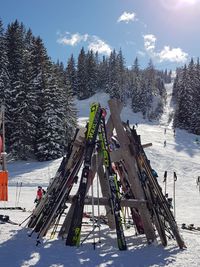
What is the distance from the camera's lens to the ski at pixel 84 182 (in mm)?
8930

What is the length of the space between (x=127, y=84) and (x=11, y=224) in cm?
12033

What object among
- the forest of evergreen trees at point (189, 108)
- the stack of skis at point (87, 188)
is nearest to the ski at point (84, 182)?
the stack of skis at point (87, 188)

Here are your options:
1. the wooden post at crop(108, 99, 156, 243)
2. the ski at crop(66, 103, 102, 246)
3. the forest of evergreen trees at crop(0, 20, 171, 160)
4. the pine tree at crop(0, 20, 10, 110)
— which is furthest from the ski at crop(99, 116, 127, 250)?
the pine tree at crop(0, 20, 10, 110)

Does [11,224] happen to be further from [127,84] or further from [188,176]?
[127,84]

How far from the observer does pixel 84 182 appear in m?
9.39

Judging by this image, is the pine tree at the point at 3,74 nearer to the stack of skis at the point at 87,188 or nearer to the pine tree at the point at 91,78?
the stack of skis at the point at 87,188

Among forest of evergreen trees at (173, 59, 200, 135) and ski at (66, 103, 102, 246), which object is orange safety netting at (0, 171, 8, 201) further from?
forest of evergreen trees at (173, 59, 200, 135)

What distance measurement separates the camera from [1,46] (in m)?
55.8

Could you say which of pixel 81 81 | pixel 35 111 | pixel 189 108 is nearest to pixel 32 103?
pixel 35 111

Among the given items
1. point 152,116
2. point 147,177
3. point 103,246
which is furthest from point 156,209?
point 152,116

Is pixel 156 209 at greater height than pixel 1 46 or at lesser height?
lesser

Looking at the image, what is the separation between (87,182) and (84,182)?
15 cm

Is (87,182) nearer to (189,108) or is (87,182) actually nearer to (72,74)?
(189,108)

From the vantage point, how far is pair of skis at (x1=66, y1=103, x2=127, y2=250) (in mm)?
8930
